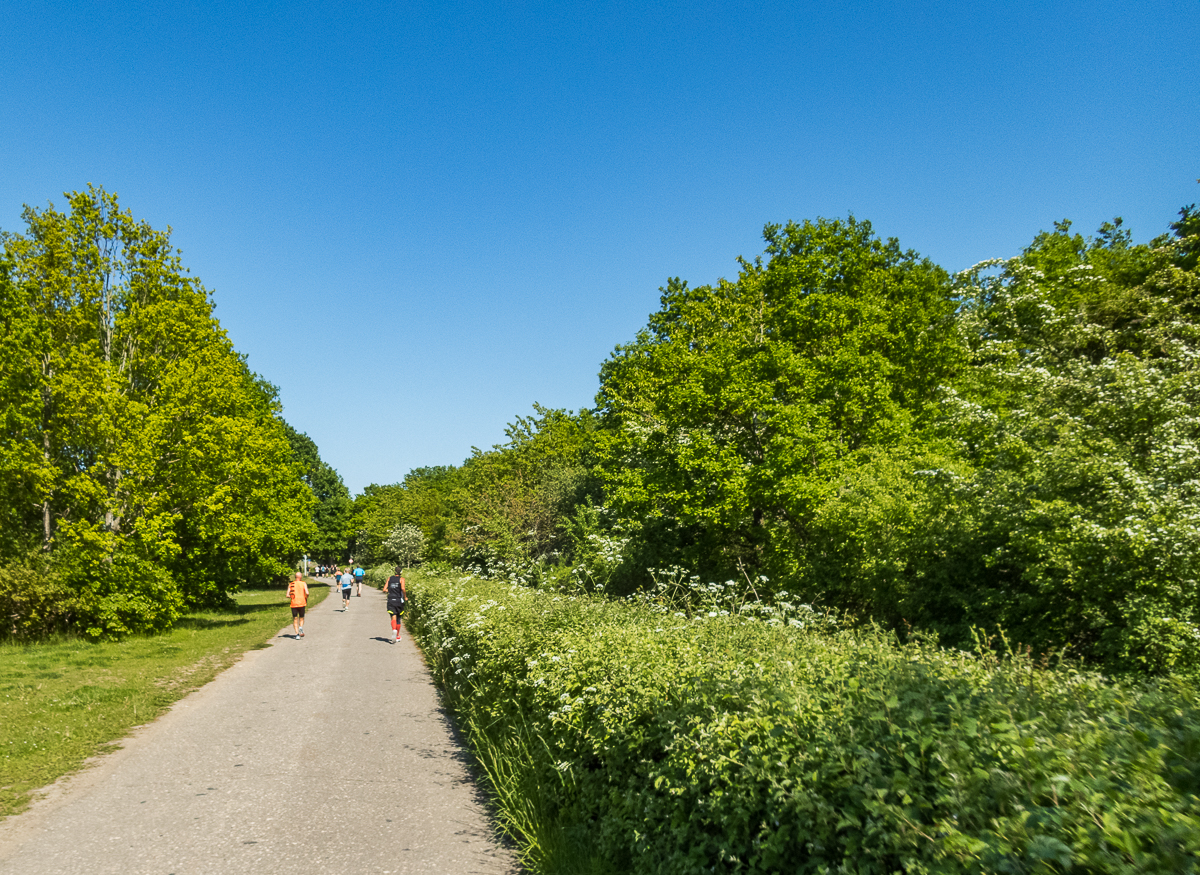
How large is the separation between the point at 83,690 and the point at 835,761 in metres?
11.8

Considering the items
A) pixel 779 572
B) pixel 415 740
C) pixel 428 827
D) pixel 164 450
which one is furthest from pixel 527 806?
pixel 164 450

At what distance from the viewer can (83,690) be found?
33.6 feet

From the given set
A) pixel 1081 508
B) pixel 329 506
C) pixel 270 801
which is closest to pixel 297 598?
pixel 270 801

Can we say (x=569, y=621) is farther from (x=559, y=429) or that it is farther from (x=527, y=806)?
(x=559, y=429)

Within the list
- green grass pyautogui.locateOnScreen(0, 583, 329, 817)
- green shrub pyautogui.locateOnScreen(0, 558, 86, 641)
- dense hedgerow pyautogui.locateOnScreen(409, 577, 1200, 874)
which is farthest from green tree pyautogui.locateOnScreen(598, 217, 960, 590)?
green shrub pyautogui.locateOnScreen(0, 558, 86, 641)

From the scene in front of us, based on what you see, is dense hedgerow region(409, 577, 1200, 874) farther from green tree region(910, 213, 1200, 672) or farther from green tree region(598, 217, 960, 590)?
green tree region(598, 217, 960, 590)

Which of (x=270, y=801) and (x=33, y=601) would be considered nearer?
(x=270, y=801)

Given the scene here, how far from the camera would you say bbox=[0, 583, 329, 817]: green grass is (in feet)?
22.3

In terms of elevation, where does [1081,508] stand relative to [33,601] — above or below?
above

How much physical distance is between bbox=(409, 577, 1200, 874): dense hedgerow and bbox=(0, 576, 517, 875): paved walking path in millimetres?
948

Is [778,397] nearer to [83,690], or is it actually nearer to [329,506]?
[83,690]

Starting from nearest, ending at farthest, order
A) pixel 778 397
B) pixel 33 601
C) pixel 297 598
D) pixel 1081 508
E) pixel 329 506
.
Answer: pixel 1081 508 → pixel 33 601 → pixel 297 598 → pixel 778 397 → pixel 329 506

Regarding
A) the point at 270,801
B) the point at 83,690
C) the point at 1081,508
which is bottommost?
the point at 270,801

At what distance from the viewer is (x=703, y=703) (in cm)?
354
